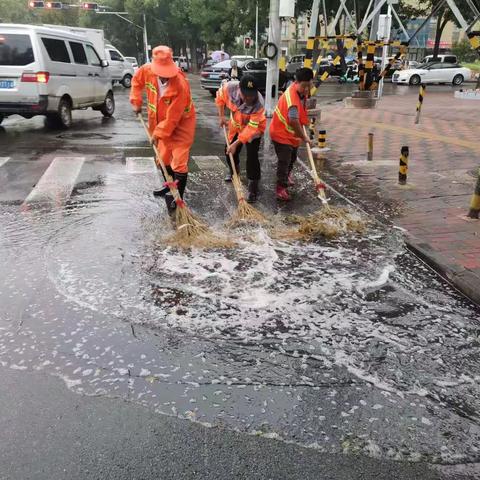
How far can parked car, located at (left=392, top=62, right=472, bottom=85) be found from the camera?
95.8 ft

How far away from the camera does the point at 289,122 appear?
6.05 m

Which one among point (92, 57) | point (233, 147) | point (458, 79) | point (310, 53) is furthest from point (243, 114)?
point (458, 79)

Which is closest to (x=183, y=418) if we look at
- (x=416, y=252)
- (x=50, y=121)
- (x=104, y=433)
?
(x=104, y=433)

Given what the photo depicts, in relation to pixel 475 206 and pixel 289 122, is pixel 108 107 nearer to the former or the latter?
pixel 289 122

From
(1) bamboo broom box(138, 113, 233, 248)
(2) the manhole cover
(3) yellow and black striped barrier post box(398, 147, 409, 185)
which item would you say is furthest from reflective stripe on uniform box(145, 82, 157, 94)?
(2) the manhole cover

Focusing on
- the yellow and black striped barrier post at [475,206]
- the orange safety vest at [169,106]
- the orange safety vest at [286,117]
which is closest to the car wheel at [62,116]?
the orange safety vest at [169,106]

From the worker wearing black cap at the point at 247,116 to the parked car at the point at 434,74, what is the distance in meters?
25.8

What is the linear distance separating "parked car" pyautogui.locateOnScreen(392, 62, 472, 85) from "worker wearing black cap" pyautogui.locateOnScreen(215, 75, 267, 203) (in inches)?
1016

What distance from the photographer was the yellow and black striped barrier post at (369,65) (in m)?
15.8

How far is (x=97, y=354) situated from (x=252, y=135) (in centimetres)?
366

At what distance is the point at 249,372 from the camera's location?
3.00 m

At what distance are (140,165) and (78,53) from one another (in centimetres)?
Result: 547

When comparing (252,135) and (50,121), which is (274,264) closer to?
(252,135)

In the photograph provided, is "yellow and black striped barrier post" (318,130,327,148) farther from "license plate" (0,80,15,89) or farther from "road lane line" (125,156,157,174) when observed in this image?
"license plate" (0,80,15,89)
